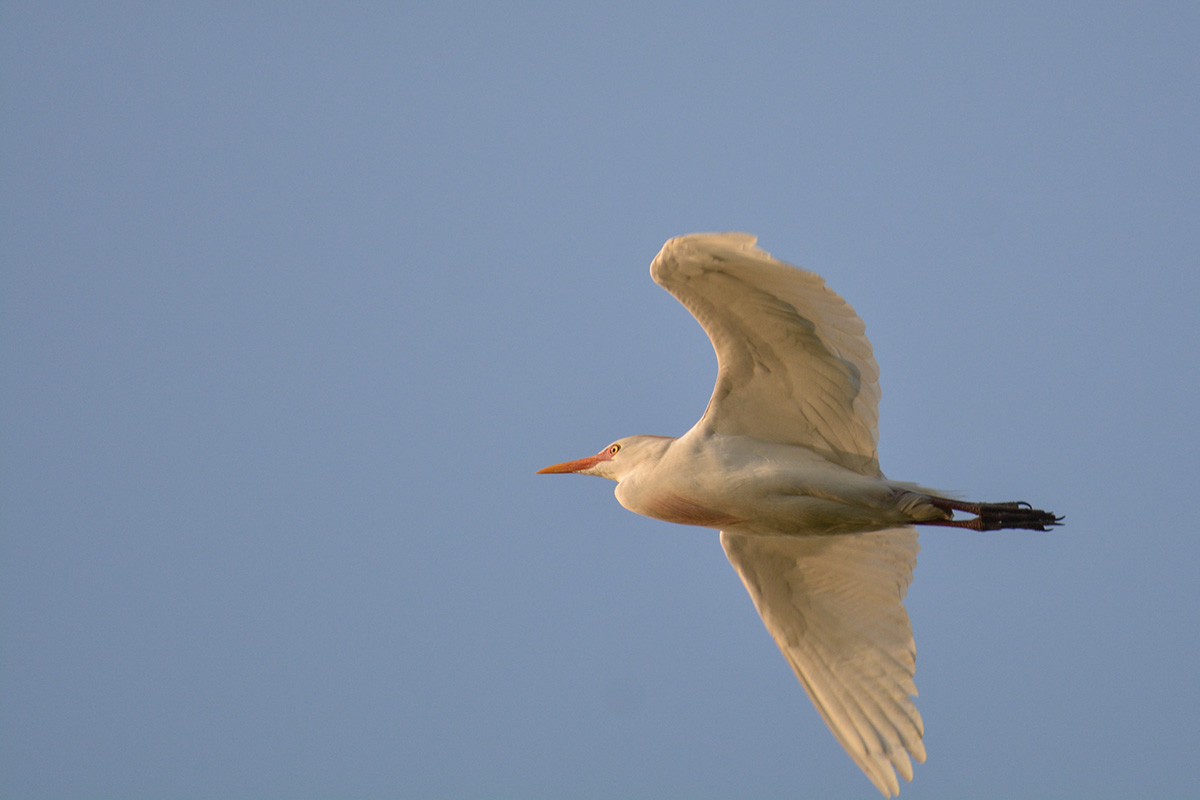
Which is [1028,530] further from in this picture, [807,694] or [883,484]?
[807,694]

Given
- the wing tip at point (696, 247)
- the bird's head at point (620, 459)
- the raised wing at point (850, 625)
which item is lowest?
the raised wing at point (850, 625)

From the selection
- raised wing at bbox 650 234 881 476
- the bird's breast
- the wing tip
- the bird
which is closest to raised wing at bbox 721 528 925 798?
the bird

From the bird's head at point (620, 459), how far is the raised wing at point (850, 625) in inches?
41.3

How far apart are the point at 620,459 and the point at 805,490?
1.78 m

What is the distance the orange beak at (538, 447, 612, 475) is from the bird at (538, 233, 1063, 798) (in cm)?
4

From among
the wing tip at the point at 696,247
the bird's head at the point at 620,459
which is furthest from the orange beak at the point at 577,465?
the wing tip at the point at 696,247

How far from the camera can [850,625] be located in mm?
9828

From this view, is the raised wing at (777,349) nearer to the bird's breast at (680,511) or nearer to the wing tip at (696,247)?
the wing tip at (696,247)

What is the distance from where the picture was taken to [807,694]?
32.3 ft

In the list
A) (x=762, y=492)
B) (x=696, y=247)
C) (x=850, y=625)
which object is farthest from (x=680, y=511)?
(x=696, y=247)

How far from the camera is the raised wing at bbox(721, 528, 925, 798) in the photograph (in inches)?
373

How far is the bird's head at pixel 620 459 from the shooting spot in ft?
31.7

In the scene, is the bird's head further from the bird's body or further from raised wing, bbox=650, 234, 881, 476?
raised wing, bbox=650, 234, 881, 476

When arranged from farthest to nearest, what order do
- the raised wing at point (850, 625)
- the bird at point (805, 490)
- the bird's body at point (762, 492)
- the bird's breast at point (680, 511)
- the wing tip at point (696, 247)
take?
the raised wing at point (850, 625) < the bird's breast at point (680, 511) < the bird's body at point (762, 492) < the bird at point (805, 490) < the wing tip at point (696, 247)
